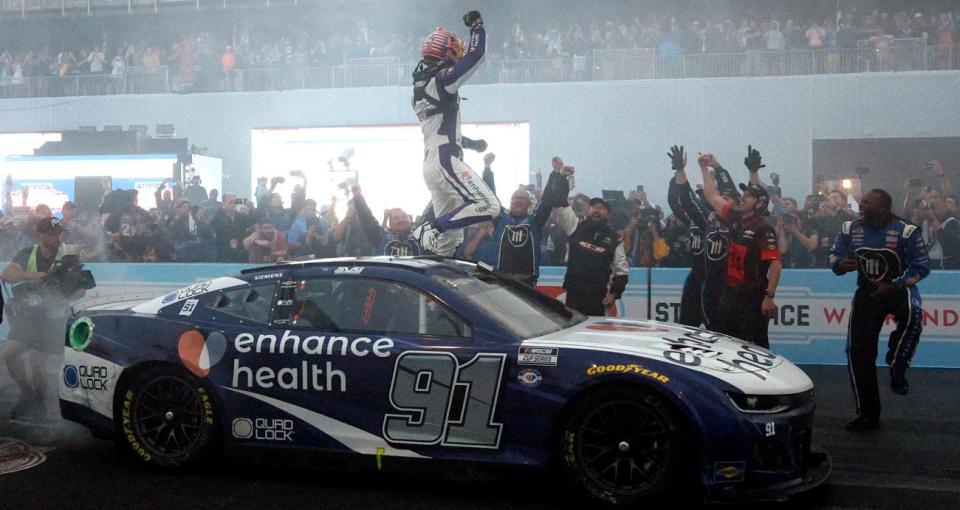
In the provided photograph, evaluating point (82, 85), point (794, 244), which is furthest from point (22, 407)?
point (82, 85)

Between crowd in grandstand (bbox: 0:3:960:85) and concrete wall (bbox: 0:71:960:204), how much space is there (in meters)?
0.93

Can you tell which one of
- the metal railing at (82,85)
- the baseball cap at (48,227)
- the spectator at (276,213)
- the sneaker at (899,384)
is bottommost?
the sneaker at (899,384)

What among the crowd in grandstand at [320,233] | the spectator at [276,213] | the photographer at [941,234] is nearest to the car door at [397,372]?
the crowd in grandstand at [320,233]

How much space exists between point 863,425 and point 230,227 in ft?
28.7

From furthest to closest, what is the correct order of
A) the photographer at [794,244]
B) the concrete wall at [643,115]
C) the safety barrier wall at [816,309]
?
1. the concrete wall at [643,115]
2. the photographer at [794,244]
3. the safety barrier wall at [816,309]

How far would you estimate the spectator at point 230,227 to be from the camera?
1313cm

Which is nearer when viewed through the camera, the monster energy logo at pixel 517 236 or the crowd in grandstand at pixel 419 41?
the monster energy logo at pixel 517 236

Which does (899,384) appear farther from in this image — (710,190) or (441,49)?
(441,49)

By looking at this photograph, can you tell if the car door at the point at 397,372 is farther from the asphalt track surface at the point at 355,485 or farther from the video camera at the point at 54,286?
the video camera at the point at 54,286

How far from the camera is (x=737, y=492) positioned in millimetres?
4711

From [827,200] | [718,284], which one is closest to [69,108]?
[827,200]

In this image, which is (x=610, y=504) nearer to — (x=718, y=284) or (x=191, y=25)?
(x=718, y=284)

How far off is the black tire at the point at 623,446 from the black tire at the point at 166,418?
1993 millimetres

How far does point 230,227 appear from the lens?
13328 millimetres
